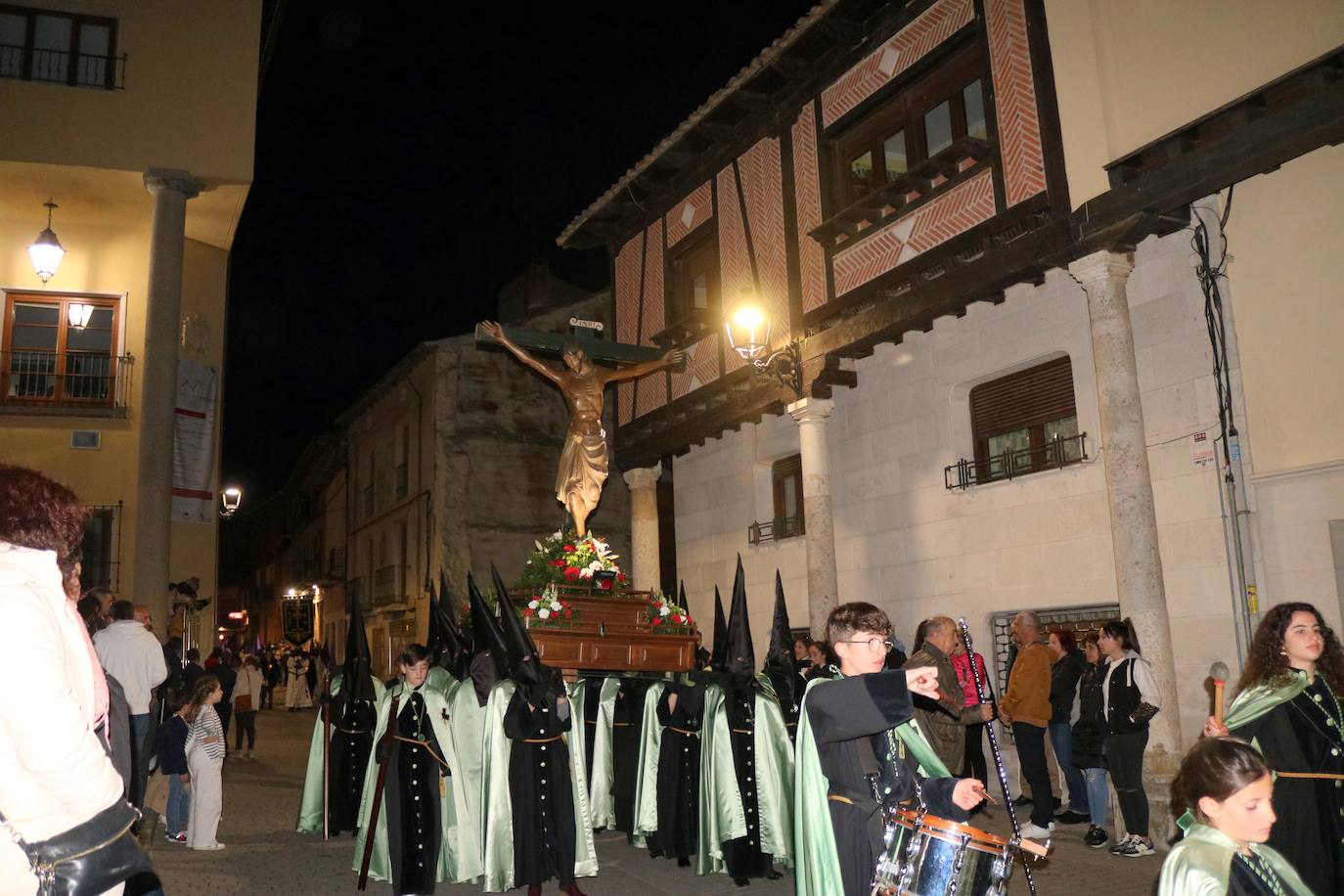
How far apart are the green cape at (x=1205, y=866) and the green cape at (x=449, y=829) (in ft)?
18.6

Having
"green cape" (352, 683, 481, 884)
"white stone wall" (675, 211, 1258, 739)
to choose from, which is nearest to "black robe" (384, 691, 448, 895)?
"green cape" (352, 683, 481, 884)

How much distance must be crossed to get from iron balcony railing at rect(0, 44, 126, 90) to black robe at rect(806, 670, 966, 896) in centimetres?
1512

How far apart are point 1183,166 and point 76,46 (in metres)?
14.8

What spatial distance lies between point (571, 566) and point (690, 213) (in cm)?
894

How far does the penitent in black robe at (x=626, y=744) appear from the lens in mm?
9672

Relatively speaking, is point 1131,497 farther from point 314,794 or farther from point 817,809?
point 314,794

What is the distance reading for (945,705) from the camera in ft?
22.3

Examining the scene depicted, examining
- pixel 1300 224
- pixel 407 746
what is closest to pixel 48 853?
pixel 407 746

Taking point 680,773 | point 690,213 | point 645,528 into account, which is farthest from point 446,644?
point 690,213

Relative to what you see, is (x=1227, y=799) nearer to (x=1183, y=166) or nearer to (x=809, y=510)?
(x=1183, y=166)

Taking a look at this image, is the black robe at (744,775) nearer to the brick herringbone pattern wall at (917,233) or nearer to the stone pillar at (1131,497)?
the stone pillar at (1131,497)

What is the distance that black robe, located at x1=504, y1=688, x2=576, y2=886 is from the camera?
742 cm

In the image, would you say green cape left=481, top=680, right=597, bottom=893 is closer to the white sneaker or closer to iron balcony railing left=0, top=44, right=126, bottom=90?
the white sneaker

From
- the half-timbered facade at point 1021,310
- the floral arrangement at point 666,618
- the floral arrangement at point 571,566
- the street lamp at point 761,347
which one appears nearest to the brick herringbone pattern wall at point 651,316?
the half-timbered facade at point 1021,310
